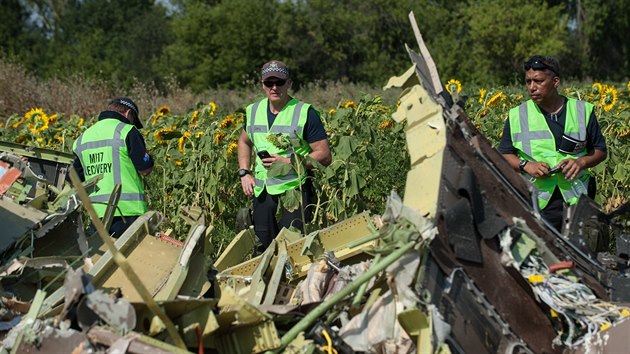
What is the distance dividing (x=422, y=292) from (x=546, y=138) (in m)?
2.27

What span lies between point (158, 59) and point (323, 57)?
38.4 ft

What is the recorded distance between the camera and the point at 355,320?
4.43m

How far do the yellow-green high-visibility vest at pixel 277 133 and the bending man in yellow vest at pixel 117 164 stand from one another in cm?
85

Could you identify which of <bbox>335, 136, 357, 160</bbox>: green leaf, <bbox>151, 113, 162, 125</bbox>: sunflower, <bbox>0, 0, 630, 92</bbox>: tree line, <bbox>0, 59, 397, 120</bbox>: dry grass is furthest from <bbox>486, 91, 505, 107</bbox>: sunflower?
<bbox>0, 0, 630, 92</bbox>: tree line

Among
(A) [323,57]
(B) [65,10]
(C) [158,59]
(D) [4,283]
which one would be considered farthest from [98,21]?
(D) [4,283]

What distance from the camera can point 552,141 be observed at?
19.9 feet

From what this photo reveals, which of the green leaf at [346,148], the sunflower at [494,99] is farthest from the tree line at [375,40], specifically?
the green leaf at [346,148]

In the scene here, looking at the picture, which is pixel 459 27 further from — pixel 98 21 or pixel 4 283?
pixel 4 283

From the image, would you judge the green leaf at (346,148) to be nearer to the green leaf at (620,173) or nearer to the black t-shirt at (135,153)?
the black t-shirt at (135,153)

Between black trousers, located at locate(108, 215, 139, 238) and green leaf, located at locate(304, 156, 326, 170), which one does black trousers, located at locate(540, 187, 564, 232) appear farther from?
black trousers, located at locate(108, 215, 139, 238)

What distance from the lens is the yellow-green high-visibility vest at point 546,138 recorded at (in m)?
6.02

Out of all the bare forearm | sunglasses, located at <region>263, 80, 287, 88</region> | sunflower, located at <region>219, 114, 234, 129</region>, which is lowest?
sunflower, located at <region>219, 114, 234, 129</region>

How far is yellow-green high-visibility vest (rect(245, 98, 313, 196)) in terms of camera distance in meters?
7.00

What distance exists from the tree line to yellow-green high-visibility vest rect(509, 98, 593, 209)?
33.3m
